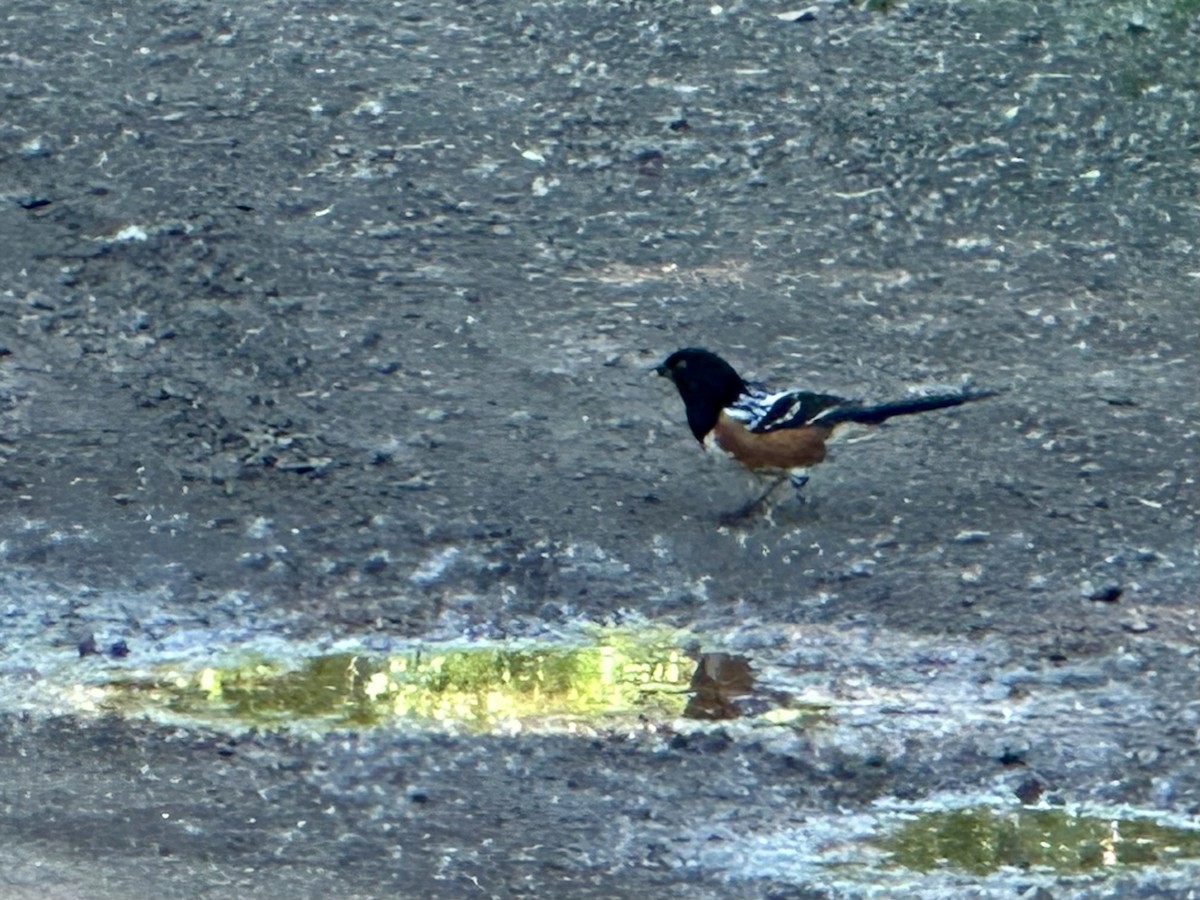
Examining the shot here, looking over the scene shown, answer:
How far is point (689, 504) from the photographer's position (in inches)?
165

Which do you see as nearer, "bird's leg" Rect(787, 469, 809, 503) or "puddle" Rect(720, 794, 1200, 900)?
"puddle" Rect(720, 794, 1200, 900)

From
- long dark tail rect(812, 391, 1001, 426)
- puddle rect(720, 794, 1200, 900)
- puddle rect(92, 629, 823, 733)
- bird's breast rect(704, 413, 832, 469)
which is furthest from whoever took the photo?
long dark tail rect(812, 391, 1001, 426)

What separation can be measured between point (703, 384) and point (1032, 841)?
1550 millimetres

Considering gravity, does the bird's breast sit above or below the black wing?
below

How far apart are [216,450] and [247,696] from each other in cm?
85

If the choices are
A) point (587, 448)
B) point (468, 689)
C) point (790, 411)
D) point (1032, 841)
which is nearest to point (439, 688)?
point (468, 689)

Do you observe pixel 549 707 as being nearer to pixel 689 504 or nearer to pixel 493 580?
pixel 493 580

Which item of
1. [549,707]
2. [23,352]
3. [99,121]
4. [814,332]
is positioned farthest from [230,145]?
[549,707]

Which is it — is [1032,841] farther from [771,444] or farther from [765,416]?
[765,416]

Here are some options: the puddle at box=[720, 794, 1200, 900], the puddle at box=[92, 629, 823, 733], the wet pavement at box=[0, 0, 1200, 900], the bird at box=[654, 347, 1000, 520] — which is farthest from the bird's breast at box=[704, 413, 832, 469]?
the puddle at box=[720, 794, 1200, 900]

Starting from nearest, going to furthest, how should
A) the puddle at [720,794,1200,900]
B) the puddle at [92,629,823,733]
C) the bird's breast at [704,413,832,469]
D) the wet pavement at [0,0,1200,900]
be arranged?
1. the puddle at [720,794,1200,900]
2. the wet pavement at [0,0,1200,900]
3. the puddle at [92,629,823,733]
4. the bird's breast at [704,413,832,469]

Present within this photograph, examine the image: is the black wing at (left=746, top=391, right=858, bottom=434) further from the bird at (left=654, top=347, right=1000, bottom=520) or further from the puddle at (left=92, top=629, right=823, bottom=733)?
the puddle at (left=92, top=629, right=823, bottom=733)

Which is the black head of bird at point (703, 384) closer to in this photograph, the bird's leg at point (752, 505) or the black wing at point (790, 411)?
the black wing at point (790, 411)

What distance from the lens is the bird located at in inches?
164
